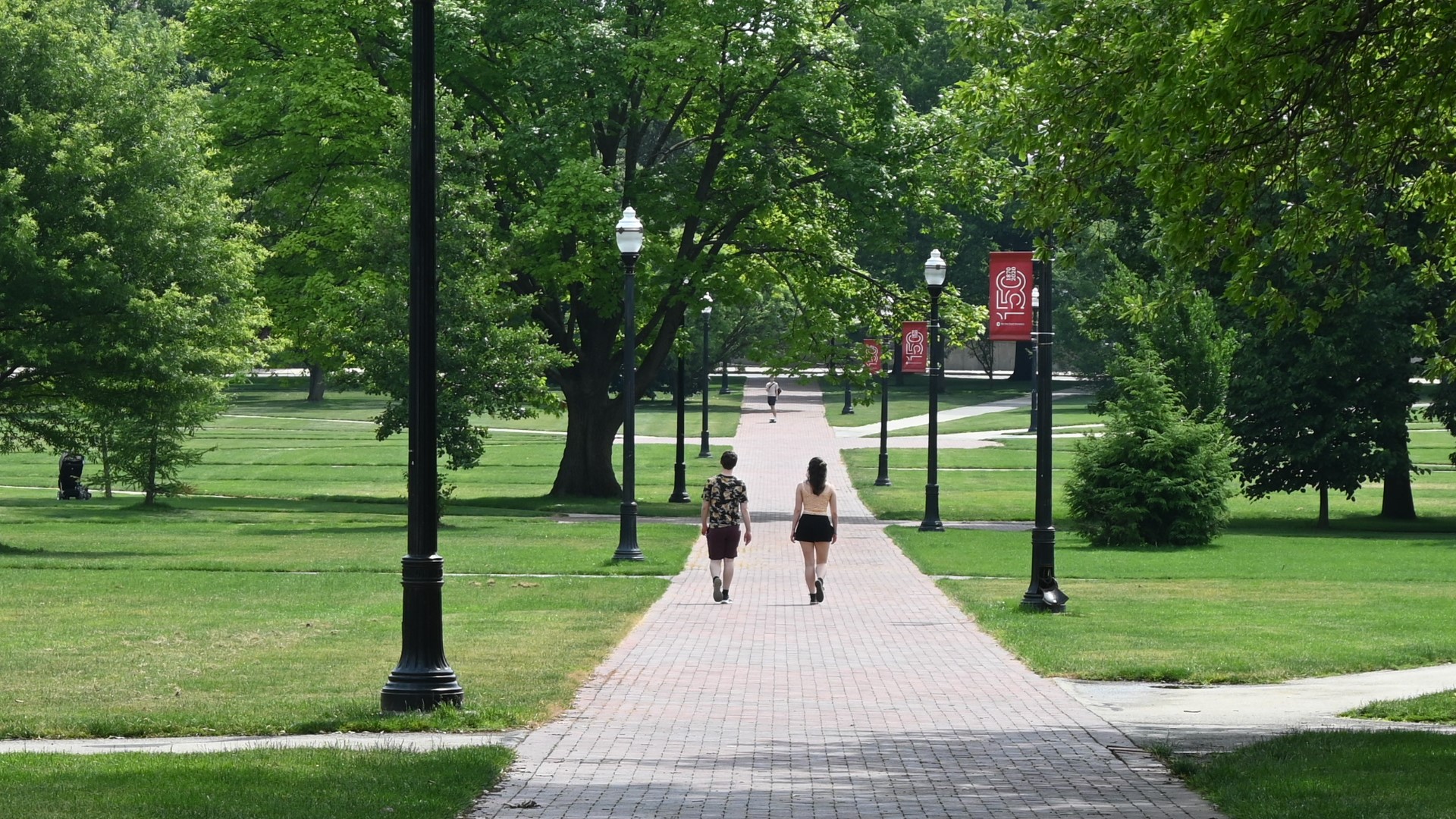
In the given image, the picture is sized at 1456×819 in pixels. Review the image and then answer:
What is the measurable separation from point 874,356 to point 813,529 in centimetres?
2171

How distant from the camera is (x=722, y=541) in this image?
19.4 m

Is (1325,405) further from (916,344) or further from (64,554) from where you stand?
→ (64,554)

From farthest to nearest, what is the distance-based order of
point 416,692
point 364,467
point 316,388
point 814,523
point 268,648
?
point 316,388 < point 364,467 < point 814,523 < point 268,648 < point 416,692

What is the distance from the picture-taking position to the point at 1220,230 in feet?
40.3

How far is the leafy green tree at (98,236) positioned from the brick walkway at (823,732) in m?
10.8

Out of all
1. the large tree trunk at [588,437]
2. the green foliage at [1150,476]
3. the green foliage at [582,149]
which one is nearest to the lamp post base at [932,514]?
the green foliage at [1150,476]

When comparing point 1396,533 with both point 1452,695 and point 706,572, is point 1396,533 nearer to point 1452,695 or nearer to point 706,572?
point 706,572

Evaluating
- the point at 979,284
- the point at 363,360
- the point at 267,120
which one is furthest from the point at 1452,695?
the point at 979,284

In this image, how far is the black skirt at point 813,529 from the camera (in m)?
19.4

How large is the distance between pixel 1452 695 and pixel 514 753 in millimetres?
6684

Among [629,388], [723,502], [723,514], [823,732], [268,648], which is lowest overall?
[268,648]

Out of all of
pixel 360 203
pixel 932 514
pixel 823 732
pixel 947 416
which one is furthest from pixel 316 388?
pixel 823 732

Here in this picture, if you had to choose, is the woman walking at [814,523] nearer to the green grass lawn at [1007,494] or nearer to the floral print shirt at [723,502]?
the floral print shirt at [723,502]

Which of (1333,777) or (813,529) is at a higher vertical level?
(813,529)
